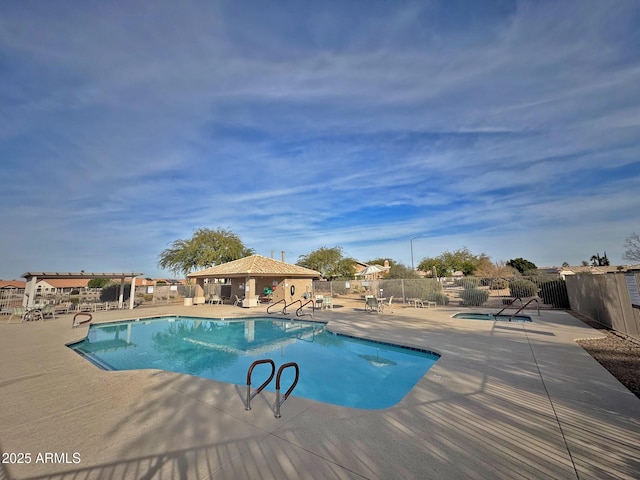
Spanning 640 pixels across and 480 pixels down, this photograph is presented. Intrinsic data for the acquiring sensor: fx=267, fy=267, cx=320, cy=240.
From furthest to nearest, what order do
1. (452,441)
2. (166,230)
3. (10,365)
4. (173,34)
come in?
(166,230) < (173,34) < (10,365) < (452,441)

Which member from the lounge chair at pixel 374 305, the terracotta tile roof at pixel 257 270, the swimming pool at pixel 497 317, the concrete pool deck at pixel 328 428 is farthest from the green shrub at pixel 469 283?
the concrete pool deck at pixel 328 428

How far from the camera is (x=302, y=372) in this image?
23.2 feet

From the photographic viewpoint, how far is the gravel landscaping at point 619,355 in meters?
4.75

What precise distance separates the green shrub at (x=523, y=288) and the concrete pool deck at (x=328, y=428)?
1418 centimetres

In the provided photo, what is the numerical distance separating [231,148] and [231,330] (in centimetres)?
1163

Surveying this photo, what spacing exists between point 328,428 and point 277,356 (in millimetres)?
5462

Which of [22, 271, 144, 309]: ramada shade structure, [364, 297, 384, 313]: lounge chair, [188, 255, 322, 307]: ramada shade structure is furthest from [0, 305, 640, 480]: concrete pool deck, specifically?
[188, 255, 322, 307]: ramada shade structure

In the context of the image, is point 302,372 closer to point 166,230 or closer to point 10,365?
point 10,365

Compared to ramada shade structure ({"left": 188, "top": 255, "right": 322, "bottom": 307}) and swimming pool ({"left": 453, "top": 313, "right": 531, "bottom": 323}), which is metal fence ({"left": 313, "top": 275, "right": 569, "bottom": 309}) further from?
ramada shade structure ({"left": 188, "top": 255, "right": 322, "bottom": 307})

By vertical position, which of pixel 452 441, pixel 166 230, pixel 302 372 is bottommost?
pixel 302 372

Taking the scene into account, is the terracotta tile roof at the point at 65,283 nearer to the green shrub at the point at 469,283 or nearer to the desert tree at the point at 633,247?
the green shrub at the point at 469,283

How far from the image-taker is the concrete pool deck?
260 cm

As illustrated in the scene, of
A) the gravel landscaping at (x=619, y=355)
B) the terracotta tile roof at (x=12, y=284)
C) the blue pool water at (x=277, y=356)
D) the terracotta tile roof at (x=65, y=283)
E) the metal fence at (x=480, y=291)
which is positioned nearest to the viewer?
the gravel landscaping at (x=619, y=355)

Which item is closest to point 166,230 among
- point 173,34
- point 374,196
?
point 374,196
